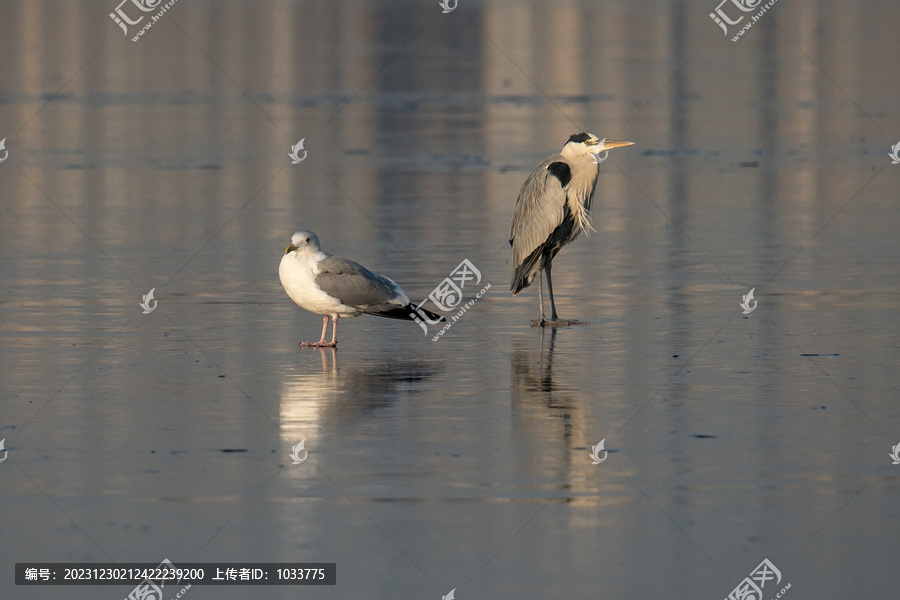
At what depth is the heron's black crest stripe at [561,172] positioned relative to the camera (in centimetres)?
1388

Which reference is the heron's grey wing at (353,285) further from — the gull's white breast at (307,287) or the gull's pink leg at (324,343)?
the gull's pink leg at (324,343)

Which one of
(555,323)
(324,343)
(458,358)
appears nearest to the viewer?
(458,358)

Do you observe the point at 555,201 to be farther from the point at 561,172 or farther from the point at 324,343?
the point at 324,343

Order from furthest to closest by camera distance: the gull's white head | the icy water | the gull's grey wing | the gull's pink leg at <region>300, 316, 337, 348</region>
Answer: the gull's grey wing, the gull's white head, the gull's pink leg at <region>300, 316, 337, 348</region>, the icy water

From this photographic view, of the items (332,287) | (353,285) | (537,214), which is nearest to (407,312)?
(353,285)

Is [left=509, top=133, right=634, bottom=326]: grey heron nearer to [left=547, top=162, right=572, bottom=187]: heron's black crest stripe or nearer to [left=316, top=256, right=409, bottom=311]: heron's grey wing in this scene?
[left=547, top=162, right=572, bottom=187]: heron's black crest stripe

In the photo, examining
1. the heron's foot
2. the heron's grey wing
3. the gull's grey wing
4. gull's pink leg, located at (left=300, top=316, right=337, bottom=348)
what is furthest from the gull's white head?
the gull's grey wing

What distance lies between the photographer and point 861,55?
4062cm

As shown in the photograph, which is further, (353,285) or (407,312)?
(407,312)

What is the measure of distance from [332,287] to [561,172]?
2528mm

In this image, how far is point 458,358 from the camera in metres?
12.0

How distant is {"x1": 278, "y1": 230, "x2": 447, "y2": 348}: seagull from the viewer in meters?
12.4

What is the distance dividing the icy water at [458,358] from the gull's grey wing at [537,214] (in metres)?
0.53

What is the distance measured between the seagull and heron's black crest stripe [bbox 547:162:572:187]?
1972 millimetres
